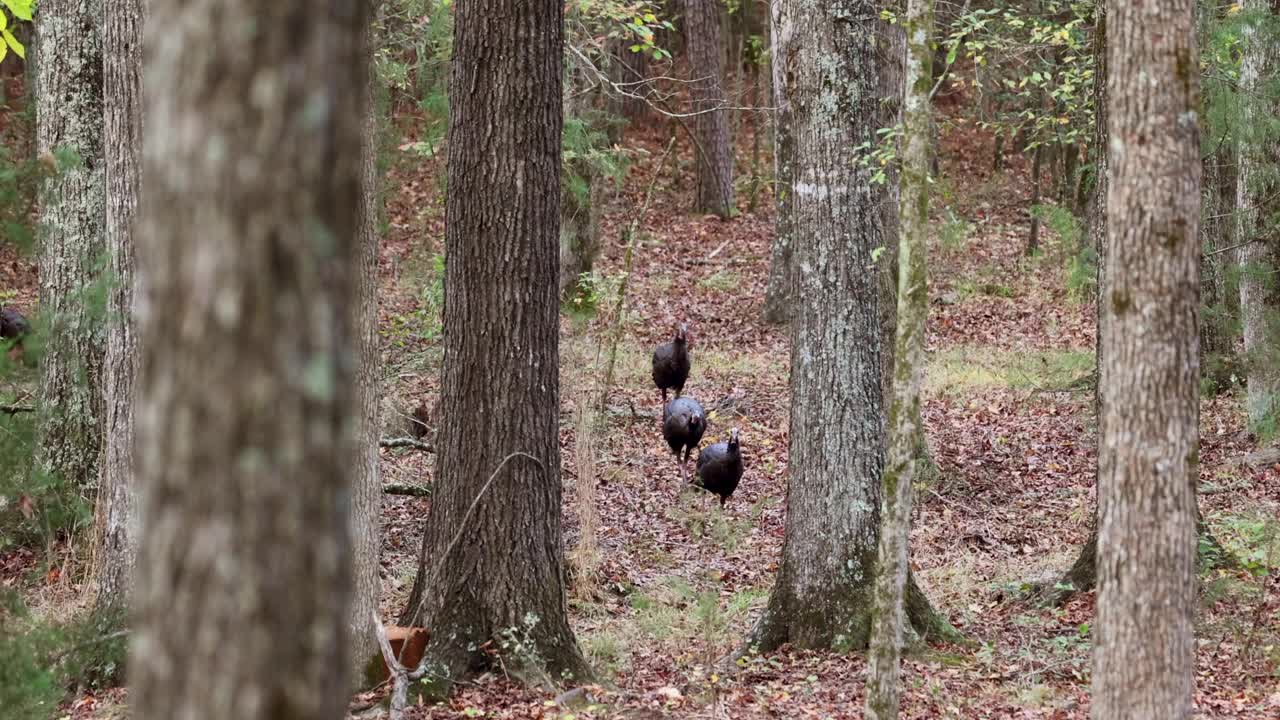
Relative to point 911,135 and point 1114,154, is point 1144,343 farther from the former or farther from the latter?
point 911,135

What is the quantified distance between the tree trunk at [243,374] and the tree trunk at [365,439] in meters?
4.81

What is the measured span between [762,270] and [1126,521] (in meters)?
18.6

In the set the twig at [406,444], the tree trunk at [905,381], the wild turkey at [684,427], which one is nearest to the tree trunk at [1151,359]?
the tree trunk at [905,381]

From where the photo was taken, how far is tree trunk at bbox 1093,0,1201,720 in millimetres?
4680

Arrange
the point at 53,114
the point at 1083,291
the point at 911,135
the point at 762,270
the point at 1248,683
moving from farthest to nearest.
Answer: the point at 762,270
the point at 1083,291
the point at 53,114
the point at 1248,683
the point at 911,135

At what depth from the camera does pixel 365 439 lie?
7.04 m

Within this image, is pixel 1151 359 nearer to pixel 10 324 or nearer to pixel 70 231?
pixel 70 231

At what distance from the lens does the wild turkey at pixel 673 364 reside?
1495 cm

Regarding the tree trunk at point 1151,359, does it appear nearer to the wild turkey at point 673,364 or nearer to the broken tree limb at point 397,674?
the broken tree limb at point 397,674

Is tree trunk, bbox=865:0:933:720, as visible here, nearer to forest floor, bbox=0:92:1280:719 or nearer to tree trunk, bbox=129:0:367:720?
forest floor, bbox=0:92:1280:719

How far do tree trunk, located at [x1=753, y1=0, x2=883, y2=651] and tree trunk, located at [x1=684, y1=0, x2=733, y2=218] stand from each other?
17399 millimetres

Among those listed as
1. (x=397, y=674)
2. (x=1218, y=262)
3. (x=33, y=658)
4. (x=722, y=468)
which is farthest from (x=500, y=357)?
(x=1218, y=262)

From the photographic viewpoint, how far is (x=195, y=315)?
2025mm

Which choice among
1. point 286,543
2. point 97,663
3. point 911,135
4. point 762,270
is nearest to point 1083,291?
point 762,270
